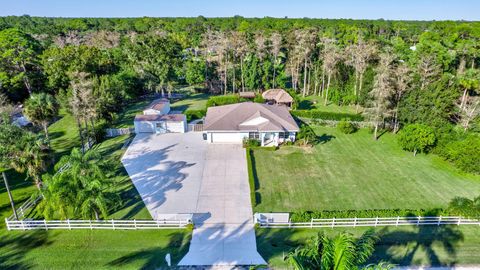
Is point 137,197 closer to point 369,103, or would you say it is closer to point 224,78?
point 369,103

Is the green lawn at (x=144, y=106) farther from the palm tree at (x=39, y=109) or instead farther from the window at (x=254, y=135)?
the window at (x=254, y=135)

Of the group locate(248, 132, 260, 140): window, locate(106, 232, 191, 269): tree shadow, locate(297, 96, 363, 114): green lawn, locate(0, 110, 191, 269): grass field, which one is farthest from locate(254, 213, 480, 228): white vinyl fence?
locate(297, 96, 363, 114): green lawn

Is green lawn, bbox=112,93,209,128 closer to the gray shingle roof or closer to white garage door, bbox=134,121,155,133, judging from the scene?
white garage door, bbox=134,121,155,133

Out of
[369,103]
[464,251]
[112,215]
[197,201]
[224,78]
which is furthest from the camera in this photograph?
[224,78]

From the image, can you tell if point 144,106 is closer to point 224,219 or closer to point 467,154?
Result: point 224,219

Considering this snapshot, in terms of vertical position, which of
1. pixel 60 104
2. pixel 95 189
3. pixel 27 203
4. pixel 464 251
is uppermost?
pixel 60 104

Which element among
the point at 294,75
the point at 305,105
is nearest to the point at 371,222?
the point at 305,105

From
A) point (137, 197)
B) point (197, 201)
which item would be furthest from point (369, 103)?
point (137, 197)
